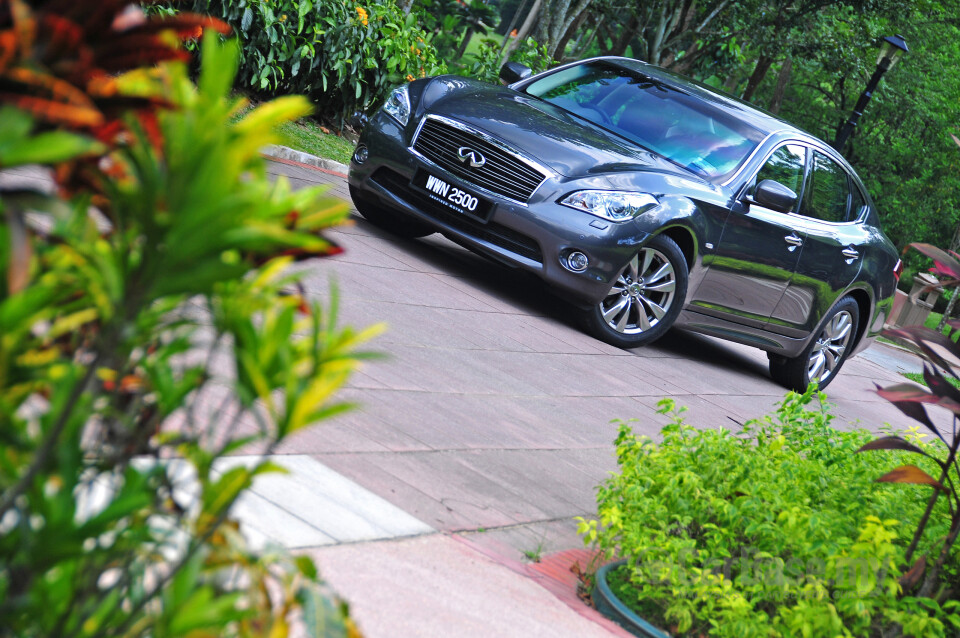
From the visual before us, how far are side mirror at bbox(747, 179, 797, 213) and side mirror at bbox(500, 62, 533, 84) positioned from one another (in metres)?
2.13

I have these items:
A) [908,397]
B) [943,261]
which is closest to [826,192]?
[943,261]

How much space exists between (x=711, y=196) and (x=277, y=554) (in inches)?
282

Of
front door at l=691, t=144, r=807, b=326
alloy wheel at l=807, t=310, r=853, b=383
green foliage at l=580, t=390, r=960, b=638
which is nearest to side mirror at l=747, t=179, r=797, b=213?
front door at l=691, t=144, r=807, b=326

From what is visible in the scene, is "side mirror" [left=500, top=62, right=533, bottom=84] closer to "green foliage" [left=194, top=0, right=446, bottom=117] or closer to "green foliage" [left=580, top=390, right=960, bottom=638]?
"green foliage" [left=194, top=0, right=446, bottom=117]

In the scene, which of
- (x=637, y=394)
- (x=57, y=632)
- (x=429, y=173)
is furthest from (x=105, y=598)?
(x=429, y=173)

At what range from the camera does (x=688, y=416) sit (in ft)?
24.1

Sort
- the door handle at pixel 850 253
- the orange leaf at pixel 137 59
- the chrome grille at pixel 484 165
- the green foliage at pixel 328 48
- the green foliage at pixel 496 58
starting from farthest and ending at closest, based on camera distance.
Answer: the green foliage at pixel 496 58, the green foliage at pixel 328 48, the door handle at pixel 850 253, the chrome grille at pixel 484 165, the orange leaf at pixel 137 59

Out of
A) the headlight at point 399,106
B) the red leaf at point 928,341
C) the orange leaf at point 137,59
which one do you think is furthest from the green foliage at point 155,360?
the headlight at point 399,106

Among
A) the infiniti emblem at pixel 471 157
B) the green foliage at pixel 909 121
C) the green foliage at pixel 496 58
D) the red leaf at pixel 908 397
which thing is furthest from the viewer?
the green foliage at pixel 909 121

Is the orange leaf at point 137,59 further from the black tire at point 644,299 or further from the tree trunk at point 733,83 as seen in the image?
the tree trunk at point 733,83

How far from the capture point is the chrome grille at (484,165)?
768 cm

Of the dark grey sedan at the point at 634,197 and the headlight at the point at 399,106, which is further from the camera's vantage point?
the headlight at the point at 399,106

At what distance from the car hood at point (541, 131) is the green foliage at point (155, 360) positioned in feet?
20.5

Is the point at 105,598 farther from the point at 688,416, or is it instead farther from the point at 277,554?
the point at 688,416
